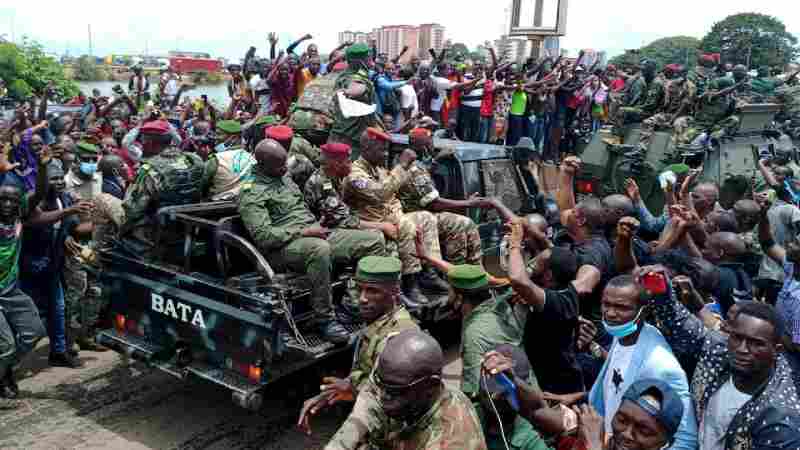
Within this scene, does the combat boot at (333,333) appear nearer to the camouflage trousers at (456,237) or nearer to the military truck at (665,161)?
the camouflage trousers at (456,237)

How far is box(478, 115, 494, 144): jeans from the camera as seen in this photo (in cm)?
1343

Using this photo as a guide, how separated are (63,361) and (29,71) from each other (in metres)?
15.5

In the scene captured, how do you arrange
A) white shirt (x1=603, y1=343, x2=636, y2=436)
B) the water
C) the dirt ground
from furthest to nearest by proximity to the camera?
the water → the dirt ground → white shirt (x1=603, y1=343, x2=636, y2=436)

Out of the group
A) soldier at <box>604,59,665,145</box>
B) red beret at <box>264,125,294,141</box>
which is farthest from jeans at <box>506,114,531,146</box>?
red beret at <box>264,125,294,141</box>

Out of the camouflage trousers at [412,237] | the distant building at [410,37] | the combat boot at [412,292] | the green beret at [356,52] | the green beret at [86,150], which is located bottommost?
the combat boot at [412,292]

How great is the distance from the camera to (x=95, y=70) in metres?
50.3

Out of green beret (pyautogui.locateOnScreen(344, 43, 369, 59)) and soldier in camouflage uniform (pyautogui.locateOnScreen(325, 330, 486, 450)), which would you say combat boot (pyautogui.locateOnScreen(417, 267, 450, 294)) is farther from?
soldier in camouflage uniform (pyautogui.locateOnScreen(325, 330, 486, 450))

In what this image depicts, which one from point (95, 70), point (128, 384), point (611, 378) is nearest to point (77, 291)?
point (128, 384)

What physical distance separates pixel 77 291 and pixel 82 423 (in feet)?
4.87

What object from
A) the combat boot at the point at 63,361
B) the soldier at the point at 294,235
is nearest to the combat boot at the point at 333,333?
the soldier at the point at 294,235

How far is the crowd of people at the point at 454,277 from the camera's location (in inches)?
→ 105

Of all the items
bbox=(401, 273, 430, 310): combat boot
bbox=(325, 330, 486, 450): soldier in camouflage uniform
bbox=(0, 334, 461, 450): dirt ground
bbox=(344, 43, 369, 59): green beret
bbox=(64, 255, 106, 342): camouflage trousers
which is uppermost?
bbox=(344, 43, 369, 59): green beret

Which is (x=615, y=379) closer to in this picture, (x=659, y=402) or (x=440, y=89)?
(x=659, y=402)

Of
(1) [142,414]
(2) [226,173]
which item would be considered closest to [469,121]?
(2) [226,173]
